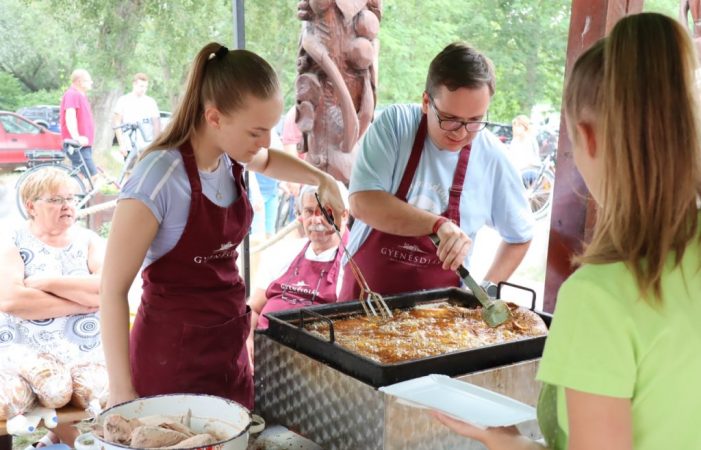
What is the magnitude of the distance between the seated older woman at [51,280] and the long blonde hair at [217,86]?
5.33ft

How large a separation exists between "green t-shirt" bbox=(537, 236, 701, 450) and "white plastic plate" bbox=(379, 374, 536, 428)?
221 mm

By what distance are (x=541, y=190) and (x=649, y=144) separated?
25.1 ft

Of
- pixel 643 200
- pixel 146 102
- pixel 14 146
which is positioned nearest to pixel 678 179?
pixel 643 200

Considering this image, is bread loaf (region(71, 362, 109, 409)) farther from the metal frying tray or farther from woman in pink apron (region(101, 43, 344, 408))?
the metal frying tray

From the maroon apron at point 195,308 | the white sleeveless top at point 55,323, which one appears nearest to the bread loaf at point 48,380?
the white sleeveless top at point 55,323

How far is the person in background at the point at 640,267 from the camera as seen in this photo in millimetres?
937

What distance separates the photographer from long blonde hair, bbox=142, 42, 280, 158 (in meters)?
1.88

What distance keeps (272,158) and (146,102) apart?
6528mm

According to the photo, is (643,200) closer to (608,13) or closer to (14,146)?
(608,13)

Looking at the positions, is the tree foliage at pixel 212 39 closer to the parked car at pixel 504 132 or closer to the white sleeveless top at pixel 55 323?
the parked car at pixel 504 132

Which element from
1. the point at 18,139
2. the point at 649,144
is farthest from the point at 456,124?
the point at 18,139

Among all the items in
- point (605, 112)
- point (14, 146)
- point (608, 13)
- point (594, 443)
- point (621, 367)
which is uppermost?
point (608, 13)

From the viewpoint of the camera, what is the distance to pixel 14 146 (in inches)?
290

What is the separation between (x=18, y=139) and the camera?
7.41 m
